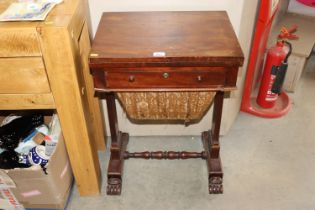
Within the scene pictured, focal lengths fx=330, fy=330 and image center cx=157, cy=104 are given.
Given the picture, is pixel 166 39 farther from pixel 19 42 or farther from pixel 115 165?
pixel 115 165

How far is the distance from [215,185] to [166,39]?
81 centimetres

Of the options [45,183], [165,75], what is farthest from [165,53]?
[45,183]

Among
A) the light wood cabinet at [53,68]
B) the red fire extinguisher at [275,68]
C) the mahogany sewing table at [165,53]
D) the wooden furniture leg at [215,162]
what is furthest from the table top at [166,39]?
the red fire extinguisher at [275,68]

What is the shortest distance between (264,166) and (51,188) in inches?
44.1

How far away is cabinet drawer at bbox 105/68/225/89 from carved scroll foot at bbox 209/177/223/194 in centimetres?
60

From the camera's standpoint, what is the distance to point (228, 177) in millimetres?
1760

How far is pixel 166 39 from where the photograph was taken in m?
1.31

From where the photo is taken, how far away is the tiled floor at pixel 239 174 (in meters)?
1.64

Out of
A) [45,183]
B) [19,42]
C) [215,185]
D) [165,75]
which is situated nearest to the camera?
[19,42]

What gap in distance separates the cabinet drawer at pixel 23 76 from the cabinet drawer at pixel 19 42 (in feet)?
0.09

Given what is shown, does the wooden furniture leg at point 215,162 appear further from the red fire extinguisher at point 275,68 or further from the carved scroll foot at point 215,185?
the red fire extinguisher at point 275,68

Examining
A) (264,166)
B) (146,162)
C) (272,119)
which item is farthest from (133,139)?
(272,119)

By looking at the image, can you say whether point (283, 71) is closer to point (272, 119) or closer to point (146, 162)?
point (272, 119)

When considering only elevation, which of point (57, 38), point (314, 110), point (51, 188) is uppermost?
point (57, 38)
